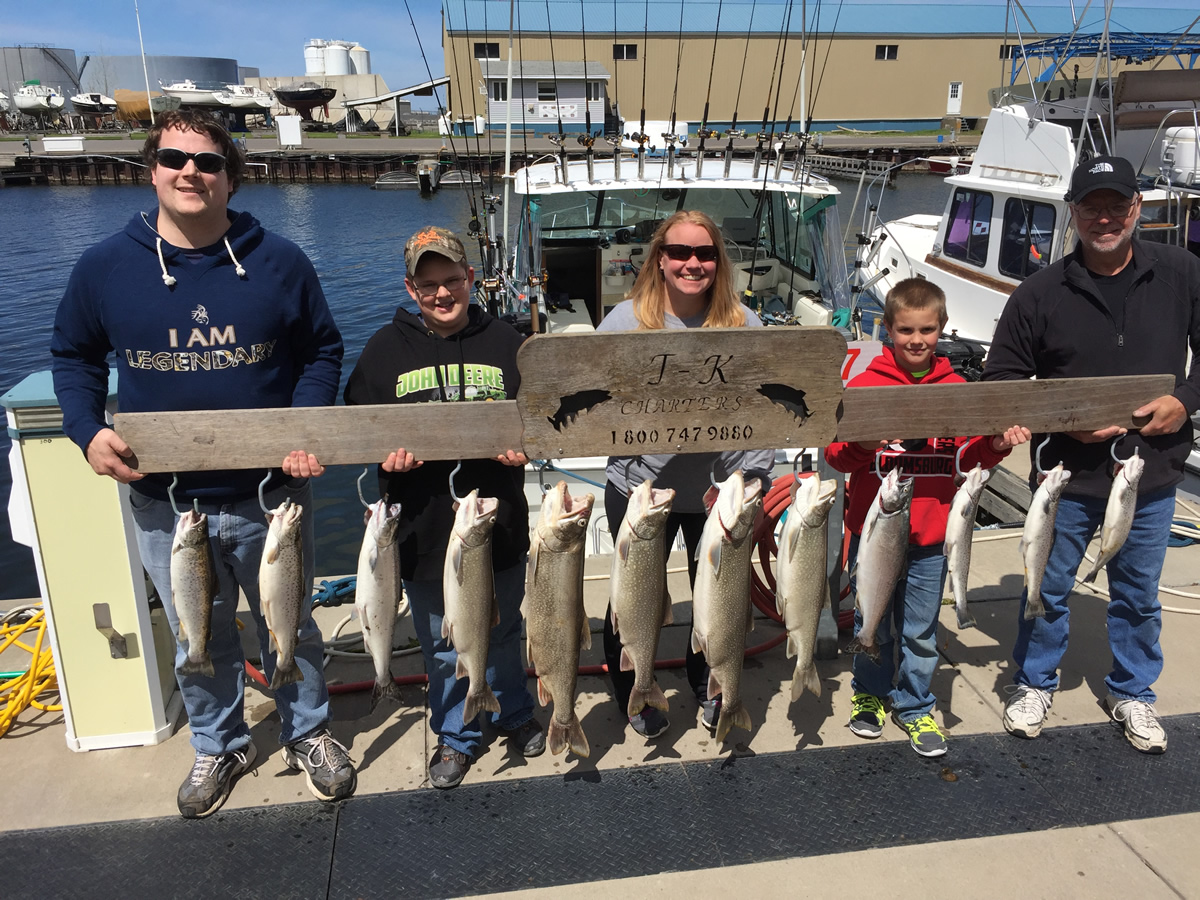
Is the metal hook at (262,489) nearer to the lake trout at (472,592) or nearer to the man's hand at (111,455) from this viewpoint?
the man's hand at (111,455)

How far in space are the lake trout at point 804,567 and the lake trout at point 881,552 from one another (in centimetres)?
19

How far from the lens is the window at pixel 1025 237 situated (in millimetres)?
9758

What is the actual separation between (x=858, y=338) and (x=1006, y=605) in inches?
142

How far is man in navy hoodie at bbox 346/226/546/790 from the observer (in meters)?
2.94

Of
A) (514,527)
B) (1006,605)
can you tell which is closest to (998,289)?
(1006,605)

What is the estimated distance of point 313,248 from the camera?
27.0m

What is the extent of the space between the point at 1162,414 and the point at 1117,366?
1.02 feet

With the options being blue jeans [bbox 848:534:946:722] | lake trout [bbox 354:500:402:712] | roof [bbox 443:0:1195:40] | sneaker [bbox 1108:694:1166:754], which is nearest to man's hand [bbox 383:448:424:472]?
lake trout [bbox 354:500:402:712]

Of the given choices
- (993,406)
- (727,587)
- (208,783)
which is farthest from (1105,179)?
(208,783)

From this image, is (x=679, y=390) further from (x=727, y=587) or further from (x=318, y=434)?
(x=318, y=434)

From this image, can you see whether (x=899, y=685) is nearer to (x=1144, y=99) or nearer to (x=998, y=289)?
(x=998, y=289)

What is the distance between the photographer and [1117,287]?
10.6 feet

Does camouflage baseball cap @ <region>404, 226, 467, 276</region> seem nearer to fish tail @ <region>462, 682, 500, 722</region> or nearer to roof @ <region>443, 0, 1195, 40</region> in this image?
fish tail @ <region>462, 682, 500, 722</region>

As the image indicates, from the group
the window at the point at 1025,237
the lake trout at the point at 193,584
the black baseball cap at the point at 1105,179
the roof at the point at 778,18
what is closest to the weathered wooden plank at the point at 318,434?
the lake trout at the point at 193,584
